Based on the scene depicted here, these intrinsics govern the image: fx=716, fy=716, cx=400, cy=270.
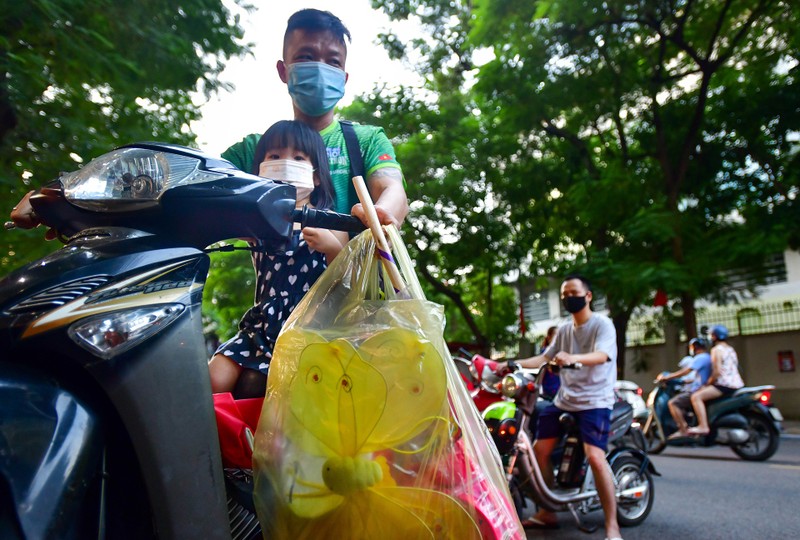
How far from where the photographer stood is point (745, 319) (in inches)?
663

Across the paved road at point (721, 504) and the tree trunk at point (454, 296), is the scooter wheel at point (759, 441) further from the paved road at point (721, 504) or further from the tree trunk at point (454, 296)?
the tree trunk at point (454, 296)

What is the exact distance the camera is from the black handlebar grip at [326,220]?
1.62 meters

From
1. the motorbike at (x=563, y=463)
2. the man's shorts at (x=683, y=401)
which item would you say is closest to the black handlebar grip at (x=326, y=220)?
the motorbike at (x=563, y=463)

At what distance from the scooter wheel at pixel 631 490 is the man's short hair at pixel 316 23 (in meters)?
3.71

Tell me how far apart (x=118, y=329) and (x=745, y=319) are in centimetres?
1784

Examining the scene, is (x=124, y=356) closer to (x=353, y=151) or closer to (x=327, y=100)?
(x=353, y=151)

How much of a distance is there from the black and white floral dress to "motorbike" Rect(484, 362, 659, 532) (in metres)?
2.62

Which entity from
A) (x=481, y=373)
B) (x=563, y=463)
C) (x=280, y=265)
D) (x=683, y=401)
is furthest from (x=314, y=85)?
(x=683, y=401)

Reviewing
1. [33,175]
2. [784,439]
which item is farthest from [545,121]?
[33,175]

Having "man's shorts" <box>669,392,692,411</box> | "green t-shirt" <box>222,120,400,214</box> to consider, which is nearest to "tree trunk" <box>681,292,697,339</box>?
"man's shorts" <box>669,392,692,411</box>

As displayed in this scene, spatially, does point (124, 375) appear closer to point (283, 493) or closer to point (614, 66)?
point (283, 493)

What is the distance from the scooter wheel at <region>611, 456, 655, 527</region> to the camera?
4871 mm

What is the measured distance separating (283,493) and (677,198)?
11.4 metres

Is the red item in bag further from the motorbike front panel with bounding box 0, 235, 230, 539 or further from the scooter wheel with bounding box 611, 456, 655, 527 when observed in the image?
the scooter wheel with bounding box 611, 456, 655, 527
